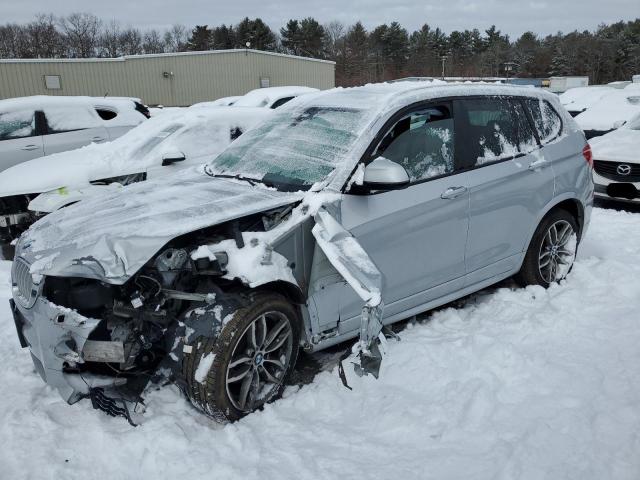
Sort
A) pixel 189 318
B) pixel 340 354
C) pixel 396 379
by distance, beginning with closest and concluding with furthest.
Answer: pixel 189 318
pixel 396 379
pixel 340 354

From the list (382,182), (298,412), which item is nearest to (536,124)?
(382,182)

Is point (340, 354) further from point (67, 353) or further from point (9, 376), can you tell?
point (9, 376)

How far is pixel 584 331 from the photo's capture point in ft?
13.0

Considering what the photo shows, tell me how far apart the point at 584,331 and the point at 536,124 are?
70.3 inches

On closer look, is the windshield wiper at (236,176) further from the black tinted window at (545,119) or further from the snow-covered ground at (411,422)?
the black tinted window at (545,119)

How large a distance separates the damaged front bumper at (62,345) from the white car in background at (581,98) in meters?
16.2

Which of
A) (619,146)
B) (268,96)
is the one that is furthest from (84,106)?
(619,146)

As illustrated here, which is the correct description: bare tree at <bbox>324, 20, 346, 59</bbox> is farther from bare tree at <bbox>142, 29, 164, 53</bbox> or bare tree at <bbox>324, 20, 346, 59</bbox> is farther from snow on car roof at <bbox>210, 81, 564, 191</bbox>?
snow on car roof at <bbox>210, 81, 564, 191</bbox>

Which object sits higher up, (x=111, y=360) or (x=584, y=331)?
(x=111, y=360)

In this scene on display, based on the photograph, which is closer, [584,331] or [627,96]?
[584,331]

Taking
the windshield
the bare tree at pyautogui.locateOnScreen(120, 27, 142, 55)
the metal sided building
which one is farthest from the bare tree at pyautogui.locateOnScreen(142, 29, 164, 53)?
the windshield

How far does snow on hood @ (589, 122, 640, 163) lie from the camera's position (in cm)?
748

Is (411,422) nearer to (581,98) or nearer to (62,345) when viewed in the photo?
(62,345)

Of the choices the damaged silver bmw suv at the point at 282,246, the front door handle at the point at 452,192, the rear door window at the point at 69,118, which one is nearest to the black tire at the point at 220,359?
the damaged silver bmw suv at the point at 282,246
